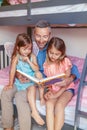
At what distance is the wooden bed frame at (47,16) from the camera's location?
1518 mm

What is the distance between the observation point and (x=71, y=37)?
255cm

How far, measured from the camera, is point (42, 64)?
1.56 meters

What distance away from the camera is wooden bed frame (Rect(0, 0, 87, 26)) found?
1.52 meters

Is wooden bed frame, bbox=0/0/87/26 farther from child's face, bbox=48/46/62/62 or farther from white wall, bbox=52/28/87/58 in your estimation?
white wall, bbox=52/28/87/58

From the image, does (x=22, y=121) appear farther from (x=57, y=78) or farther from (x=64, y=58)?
(x=64, y=58)

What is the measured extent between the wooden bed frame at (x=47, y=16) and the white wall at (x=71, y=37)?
457 millimetres

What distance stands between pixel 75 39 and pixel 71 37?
58 millimetres

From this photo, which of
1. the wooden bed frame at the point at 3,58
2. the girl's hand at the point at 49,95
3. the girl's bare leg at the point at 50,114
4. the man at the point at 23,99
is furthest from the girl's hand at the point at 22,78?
the wooden bed frame at the point at 3,58

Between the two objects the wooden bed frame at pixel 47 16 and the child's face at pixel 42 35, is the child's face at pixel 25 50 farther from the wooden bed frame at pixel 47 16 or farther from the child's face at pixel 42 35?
the wooden bed frame at pixel 47 16

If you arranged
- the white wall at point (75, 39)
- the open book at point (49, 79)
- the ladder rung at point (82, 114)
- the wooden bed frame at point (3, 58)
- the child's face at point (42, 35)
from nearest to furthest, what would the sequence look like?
1. the ladder rung at point (82, 114)
2. the open book at point (49, 79)
3. the child's face at point (42, 35)
4. the wooden bed frame at point (3, 58)
5. the white wall at point (75, 39)

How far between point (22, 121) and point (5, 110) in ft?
0.57

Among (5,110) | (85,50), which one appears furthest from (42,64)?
(85,50)

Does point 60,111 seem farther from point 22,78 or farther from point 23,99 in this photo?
point 22,78

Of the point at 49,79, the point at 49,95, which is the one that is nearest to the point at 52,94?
the point at 49,95
